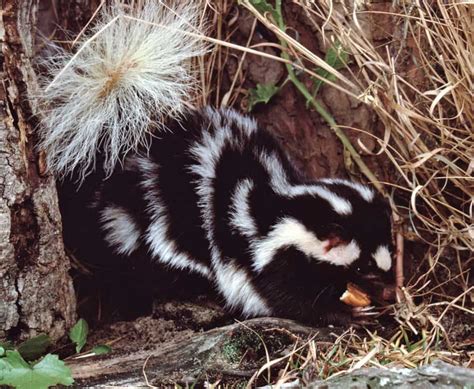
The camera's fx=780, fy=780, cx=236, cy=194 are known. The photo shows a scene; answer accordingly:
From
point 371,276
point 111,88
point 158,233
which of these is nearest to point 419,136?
point 371,276

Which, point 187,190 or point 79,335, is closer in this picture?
point 79,335

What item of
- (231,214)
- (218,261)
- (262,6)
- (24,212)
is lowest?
(218,261)

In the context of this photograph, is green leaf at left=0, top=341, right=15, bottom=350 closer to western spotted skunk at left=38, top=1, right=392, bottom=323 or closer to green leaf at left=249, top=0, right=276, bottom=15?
western spotted skunk at left=38, top=1, right=392, bottom=323

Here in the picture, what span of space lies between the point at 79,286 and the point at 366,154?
5.30 feet

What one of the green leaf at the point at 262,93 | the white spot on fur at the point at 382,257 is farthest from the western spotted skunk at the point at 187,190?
the green leaf at the point at 262,93

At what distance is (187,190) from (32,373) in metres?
1.11

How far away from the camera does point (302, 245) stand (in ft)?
11.1

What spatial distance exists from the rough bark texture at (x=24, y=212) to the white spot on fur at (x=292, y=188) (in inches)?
38.2

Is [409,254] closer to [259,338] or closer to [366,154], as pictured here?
[366,154]

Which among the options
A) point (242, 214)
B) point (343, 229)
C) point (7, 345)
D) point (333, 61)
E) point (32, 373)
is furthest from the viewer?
point (333, 61)

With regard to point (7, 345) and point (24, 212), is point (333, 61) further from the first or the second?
point (7, 345)

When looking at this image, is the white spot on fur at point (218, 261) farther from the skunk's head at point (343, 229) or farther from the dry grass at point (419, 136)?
the dry grass at point (419, 136)

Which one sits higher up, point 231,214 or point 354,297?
point 231,214

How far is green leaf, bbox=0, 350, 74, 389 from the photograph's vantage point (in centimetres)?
269
